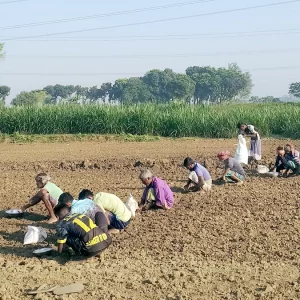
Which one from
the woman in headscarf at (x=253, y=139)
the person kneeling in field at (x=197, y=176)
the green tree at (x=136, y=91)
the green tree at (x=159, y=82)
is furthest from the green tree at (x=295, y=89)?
the person kneeling in field at (x=197, y=176)

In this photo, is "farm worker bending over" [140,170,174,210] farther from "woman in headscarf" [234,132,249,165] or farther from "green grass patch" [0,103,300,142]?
"green grass patch" [0,103,300,142]

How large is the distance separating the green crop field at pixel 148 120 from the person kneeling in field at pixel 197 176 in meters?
10.7

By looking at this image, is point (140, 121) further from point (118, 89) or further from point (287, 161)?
point (118, 89)

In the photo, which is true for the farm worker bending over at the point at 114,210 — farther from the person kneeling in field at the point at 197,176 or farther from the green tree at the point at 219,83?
the green tree at the point at 219,83

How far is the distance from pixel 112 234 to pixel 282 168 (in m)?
5.63

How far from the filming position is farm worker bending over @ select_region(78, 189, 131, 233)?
8.16 metres

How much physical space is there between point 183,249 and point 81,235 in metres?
1.44

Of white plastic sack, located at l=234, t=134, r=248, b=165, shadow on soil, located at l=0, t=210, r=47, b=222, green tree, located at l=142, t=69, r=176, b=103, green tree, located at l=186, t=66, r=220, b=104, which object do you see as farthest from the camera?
green tree, located at l=186, t=66, r=220, b=104

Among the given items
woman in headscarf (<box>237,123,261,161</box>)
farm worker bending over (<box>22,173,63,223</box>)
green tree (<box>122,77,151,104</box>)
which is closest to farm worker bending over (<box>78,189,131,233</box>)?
farm worker bending over (<box>22,173,63,223</box>)

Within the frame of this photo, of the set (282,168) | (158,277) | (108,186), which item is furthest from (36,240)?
(282,168)

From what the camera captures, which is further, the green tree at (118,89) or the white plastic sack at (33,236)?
the green tree at (118,89)

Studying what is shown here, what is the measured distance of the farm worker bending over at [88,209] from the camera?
24.7 ft

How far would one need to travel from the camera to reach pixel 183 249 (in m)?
7.50

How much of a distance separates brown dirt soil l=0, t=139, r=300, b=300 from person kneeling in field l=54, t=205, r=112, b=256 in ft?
0.61
